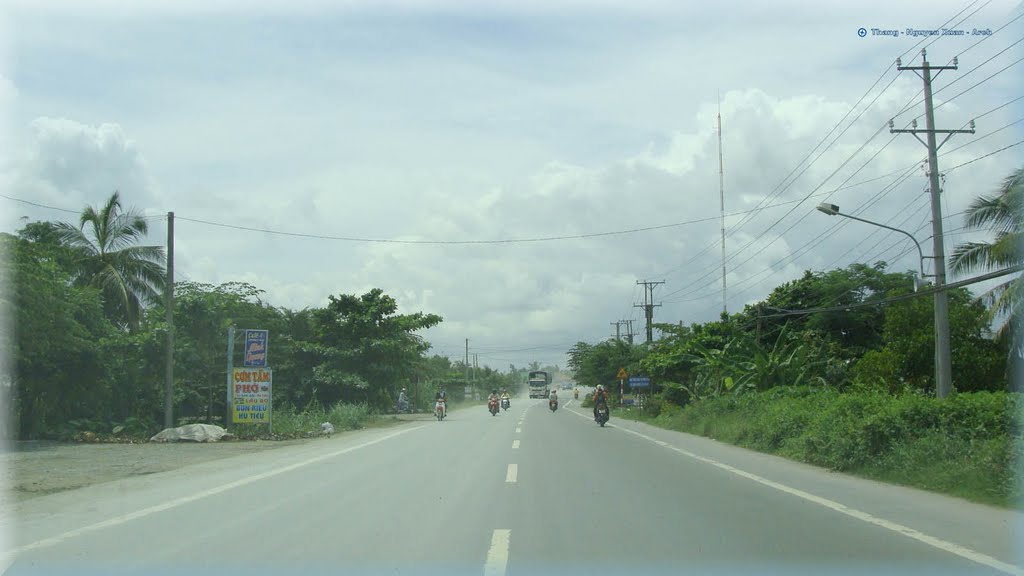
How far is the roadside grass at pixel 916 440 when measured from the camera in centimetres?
1114

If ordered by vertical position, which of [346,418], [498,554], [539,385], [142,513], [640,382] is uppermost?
[640,382]

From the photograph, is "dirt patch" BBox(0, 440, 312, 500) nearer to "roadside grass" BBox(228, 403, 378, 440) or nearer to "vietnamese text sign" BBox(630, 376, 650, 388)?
"roadside grass" BBox(228, 403, 378, 440)

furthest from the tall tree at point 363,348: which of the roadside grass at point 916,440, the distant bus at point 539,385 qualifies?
the distant bus at point 539,385

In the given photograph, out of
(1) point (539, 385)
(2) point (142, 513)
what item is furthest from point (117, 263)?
(1) point (539, 385)

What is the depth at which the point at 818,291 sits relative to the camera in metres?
40.5

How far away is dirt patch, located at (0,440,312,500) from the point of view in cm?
1370

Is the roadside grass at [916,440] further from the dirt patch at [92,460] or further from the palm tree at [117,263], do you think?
the palm tree at [117,263]

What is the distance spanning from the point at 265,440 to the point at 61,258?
29.9 feet

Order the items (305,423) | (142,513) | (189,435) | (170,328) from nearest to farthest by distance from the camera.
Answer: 1. (142,513)
2. (189,435)
3. (170,328)
4. (305,423)

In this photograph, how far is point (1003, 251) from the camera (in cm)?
2231

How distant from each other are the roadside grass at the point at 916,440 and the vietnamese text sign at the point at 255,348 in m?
16.1

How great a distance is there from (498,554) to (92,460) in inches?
561

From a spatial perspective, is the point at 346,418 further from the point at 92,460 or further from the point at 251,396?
the point at 92,460

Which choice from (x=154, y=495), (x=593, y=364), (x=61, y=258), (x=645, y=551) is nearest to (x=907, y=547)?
(x=645, y=551)
